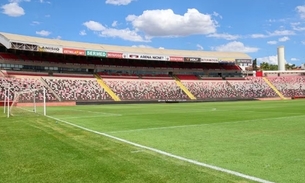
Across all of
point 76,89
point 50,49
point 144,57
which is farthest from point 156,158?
point 144,57

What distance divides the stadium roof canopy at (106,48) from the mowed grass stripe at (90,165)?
167ft

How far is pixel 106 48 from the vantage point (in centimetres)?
7412

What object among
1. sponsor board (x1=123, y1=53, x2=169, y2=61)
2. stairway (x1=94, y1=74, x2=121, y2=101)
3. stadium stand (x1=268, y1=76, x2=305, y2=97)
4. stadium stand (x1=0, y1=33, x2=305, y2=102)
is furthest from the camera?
stadium stand (x1=268, y1=76, x2=305, y2=97)

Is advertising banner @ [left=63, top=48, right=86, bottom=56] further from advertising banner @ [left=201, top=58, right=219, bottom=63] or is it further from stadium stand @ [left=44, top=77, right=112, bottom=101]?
advertising banner @ [left=201, top=58, right=219, bottom=63]

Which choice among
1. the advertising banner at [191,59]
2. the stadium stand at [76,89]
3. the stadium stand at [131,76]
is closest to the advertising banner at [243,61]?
the stadium stand at [131,76]

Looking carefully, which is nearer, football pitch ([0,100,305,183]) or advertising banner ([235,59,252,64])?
football pitch ([0,100,305,183])

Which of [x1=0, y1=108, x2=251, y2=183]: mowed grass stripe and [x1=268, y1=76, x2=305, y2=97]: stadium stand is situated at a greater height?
[x1=268, y1=76, x2=305, y2=97]: stadium stand

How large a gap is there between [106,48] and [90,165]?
6794cm

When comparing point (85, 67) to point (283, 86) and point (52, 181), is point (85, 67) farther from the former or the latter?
point (52, 181)

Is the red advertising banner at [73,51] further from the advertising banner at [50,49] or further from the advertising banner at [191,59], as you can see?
the advertising banner at [191,59]

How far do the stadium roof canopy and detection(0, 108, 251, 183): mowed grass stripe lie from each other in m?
50.8

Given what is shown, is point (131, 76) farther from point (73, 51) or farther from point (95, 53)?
point (73, 51)

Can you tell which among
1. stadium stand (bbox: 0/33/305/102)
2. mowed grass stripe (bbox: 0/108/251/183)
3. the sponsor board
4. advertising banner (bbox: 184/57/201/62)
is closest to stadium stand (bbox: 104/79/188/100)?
stadium stand (bbox: 0/33/305/102)

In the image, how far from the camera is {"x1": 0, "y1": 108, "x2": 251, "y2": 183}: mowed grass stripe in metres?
6.70
